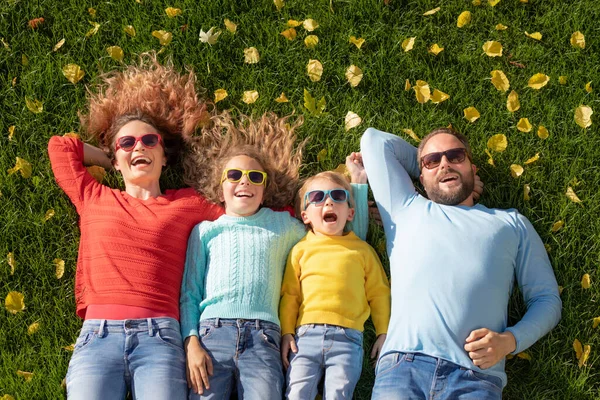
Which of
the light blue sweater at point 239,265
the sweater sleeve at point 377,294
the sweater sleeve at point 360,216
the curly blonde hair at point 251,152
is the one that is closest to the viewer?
the light blue sweater at point 239,265

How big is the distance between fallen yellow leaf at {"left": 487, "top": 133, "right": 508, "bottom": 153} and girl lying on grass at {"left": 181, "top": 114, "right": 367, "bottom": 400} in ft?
3.26

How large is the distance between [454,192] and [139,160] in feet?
6.79

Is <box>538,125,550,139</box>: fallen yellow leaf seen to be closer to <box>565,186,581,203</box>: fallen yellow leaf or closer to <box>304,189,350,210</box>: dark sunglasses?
<box>565,186,581,203</box>: fallen yellow leaf

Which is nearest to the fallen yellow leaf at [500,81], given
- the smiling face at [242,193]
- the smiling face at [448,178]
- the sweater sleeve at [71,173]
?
the smiling face at [448,178]

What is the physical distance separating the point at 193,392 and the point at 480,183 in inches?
93.3

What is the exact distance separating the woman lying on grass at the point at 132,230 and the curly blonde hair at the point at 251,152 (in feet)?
0.43

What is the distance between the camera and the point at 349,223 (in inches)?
179

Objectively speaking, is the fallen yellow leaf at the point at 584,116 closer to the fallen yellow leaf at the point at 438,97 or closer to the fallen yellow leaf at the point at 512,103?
the fallen yellow leaf at the point at 512,103

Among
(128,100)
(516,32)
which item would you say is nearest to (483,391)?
(516,32)

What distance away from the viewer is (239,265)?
424 cm

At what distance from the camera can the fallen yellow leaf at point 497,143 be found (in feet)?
15.7

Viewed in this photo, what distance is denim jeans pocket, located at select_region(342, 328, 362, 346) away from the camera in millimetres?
4055

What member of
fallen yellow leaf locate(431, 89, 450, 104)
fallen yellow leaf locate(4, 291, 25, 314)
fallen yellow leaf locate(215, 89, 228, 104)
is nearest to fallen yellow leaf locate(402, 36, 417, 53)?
fallen yellow leaf locate(431, 89, 450, 104)

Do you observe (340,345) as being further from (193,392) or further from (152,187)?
(152,187)
